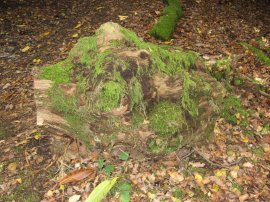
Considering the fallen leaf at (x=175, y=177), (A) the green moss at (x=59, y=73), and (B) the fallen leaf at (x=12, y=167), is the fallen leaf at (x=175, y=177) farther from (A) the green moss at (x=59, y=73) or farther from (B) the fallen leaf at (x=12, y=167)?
(B) the fallen leaf at (x=12, y=167)

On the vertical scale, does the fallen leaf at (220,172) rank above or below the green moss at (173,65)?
below

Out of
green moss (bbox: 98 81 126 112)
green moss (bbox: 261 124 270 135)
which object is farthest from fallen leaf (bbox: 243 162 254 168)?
green moss (bbox: 98 81 126 112)

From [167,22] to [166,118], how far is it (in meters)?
4.24

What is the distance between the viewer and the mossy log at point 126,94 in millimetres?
3705

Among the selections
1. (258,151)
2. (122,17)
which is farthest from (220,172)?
(122,17)

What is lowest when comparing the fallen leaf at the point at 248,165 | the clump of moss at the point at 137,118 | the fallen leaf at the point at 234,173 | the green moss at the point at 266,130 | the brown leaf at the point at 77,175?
the brown leaf at the point at 77,175

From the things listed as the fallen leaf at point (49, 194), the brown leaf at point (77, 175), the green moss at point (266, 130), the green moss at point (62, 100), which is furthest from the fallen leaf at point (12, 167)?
the green moss at point (266, 130)

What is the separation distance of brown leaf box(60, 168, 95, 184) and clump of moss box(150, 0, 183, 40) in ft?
13.4

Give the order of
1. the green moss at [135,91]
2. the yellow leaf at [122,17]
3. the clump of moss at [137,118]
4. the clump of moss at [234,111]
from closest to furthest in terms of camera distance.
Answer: the green moss at [135,91]
the clump of moss at [137,118]
the clump of moss at [234,111]
the yellow leaf at [122,17]

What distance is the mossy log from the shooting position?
3.71 meters

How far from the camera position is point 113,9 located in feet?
29.3

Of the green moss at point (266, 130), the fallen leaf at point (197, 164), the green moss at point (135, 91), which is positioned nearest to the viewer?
the green moss at point (135, 91)

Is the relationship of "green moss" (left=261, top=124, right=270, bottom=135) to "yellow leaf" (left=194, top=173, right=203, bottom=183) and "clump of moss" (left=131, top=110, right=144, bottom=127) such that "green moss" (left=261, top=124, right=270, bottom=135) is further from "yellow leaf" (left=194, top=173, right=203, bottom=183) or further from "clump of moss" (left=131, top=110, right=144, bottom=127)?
"clump of moss" (left=131, top=110, right=144, bottom=127)

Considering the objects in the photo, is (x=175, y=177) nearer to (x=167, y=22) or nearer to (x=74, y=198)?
(x=74, y=198)
